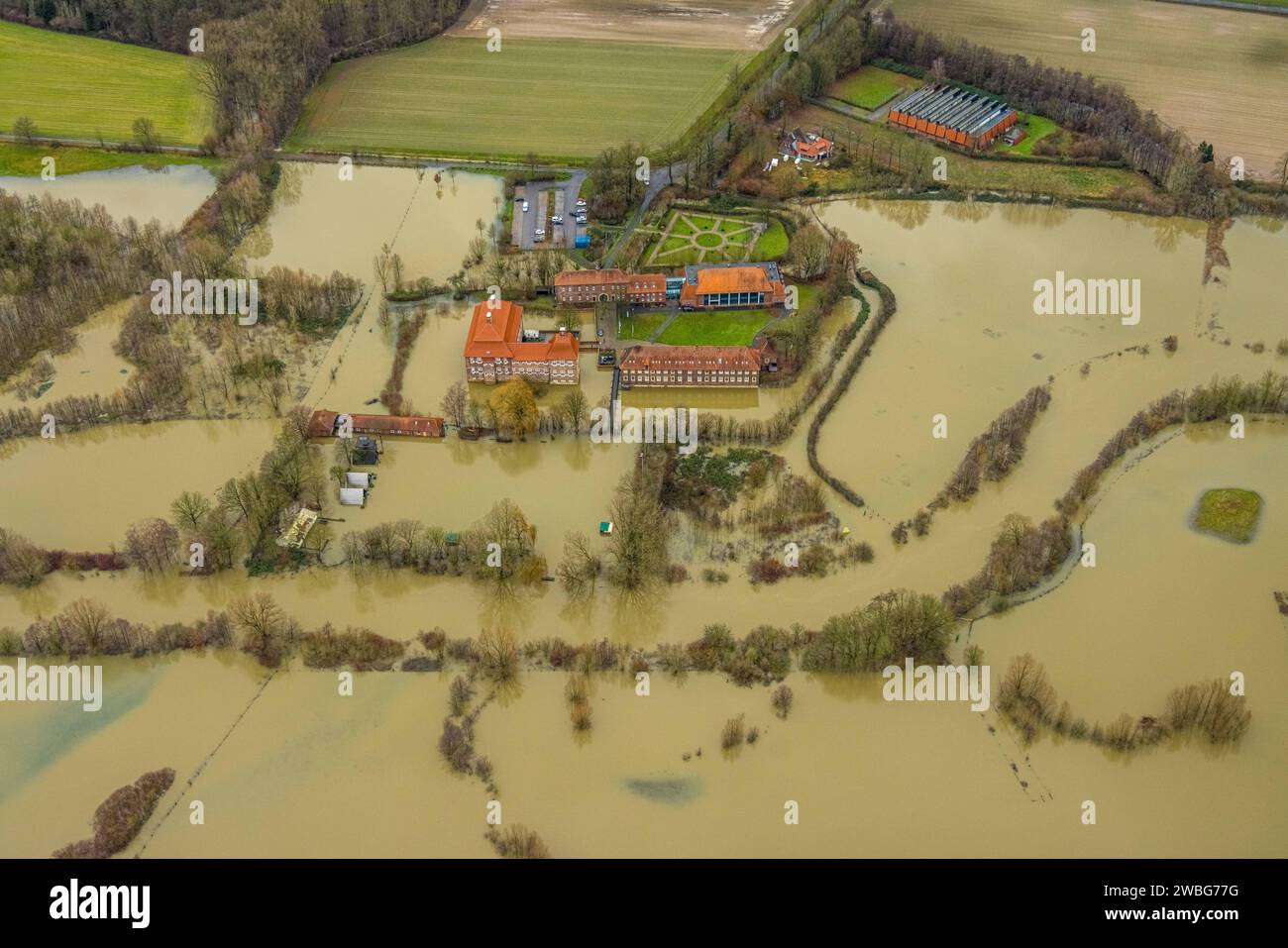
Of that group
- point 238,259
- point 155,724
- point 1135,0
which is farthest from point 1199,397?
point 1135,0

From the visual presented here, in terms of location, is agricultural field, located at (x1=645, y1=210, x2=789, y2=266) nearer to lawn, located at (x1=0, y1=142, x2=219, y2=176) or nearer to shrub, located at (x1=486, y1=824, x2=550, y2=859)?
lawn, located at (x1=0, y1=142, x2=219, y2=176)

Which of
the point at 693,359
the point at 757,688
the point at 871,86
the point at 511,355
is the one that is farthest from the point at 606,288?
the point at 871,86

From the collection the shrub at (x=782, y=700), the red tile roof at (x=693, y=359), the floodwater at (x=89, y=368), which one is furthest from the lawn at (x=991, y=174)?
the floodwater at (x=89, y=368)

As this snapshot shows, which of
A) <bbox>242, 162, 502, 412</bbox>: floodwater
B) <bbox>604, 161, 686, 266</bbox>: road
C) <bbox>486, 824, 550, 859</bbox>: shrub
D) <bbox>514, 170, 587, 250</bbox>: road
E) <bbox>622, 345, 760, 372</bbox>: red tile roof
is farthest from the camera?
<bbox>514, 170, 587, 250</bbox>: road

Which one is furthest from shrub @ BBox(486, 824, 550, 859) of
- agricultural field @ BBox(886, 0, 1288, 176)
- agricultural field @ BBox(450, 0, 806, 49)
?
agricultural field @ BBox(450, 0, 806, 49)

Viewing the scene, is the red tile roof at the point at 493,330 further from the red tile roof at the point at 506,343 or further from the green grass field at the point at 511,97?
the green grass field at the point at 511,97

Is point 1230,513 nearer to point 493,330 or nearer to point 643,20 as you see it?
point 493,330
